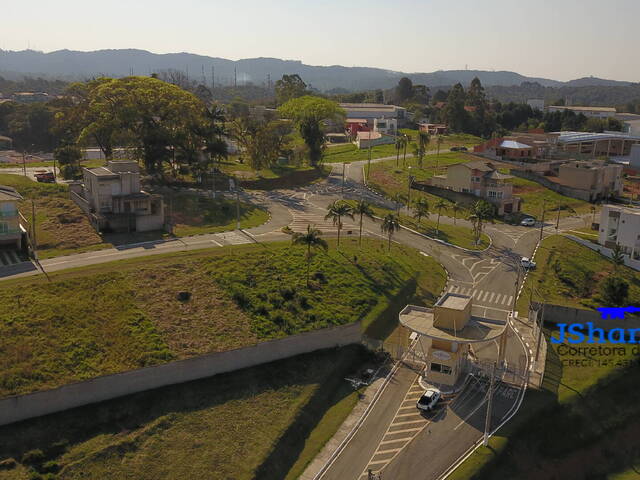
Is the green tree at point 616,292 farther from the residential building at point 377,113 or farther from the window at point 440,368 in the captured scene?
the residential building at point 377,113

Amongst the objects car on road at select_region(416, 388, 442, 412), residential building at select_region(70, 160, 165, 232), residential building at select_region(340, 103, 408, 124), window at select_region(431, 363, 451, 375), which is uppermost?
residential building at select_region(340, 103, 408, 124)

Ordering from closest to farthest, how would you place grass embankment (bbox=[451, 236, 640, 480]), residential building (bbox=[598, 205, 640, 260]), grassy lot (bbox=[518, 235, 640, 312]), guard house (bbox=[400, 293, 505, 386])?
grass embankment (bbox=[451, 236, 640, 480]) → guard house (bbox=[400, 293, 505, 386]) → grassy lot (bbox=[518, 235, 640, 312]) → residential building (bbox=[598, 205, 640, 260])

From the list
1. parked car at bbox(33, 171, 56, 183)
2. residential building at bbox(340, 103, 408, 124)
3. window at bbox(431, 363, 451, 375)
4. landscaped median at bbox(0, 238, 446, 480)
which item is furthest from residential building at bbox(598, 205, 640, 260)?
residential building at bbox(340, 103, 408, 124)

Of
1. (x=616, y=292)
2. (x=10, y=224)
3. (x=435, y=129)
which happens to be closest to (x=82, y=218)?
(x=10, y=224)

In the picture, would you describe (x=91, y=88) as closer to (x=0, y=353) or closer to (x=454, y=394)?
(x=0, y=353)

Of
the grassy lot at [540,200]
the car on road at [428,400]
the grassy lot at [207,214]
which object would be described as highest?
the grassy lot at [207,214]

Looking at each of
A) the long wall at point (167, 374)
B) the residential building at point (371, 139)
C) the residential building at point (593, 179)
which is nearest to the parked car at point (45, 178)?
the long wall at point (167, 374)

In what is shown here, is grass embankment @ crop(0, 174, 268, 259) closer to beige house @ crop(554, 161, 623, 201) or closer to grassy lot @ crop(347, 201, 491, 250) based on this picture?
grassy lot @ crop(347, 201, 491, 250)

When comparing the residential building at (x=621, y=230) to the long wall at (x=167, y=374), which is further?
the residential building at (x=621, y=230)

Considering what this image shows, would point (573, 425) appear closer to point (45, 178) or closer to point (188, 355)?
point (188, 355)
